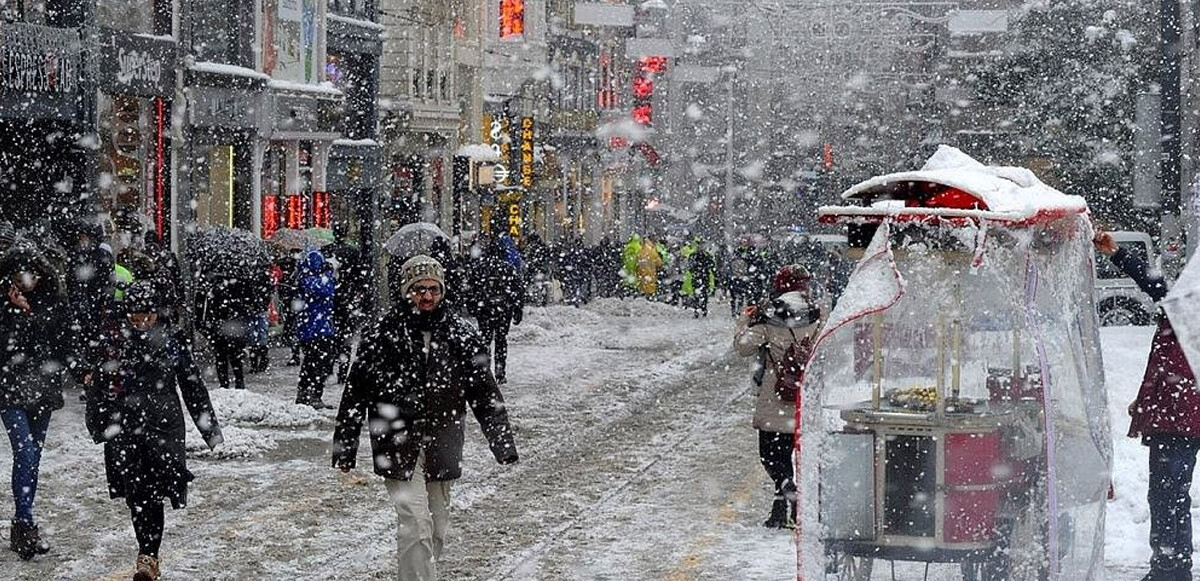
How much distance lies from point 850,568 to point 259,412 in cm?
954

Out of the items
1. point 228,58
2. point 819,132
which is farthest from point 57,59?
point 819,132

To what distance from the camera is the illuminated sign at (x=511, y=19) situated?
5372cm

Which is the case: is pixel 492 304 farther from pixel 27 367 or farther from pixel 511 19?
pixel 511 19

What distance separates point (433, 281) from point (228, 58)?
23.8 meters

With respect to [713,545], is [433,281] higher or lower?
higher

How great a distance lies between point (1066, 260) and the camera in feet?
27.1

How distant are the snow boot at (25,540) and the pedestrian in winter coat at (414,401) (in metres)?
2.58

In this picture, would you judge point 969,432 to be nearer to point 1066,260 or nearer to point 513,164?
point 1066,260

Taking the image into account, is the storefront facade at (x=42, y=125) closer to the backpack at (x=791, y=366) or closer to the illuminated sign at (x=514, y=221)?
the backpack at (x=791, y=366)

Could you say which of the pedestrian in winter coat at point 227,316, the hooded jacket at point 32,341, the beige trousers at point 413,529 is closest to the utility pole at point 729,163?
the pedestrian in winter coat at point 227,316

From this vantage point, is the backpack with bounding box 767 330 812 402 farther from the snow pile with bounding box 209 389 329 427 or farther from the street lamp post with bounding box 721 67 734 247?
the street lamp post with bounding box 721 67 734 247

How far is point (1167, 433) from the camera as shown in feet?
30.9

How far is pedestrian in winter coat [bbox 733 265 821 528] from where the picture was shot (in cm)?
1137

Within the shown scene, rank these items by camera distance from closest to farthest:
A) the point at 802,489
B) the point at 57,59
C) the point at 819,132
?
the point at 802,489 < the point at 57,59 < the point at 819,132
